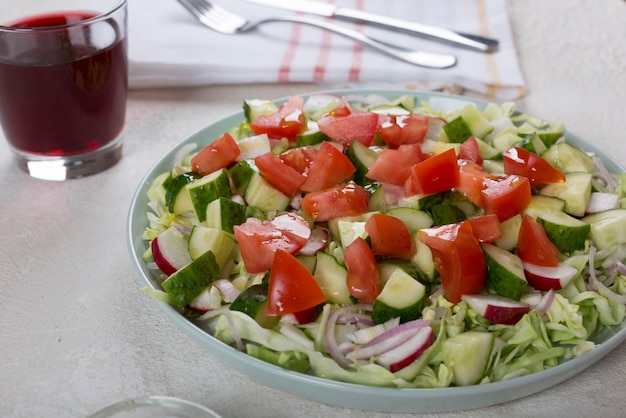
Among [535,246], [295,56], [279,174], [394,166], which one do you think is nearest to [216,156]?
[279,174]

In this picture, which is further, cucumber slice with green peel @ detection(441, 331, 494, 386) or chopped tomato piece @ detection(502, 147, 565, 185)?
chopped tomato piece @ detection(502, 147, 565, 185)

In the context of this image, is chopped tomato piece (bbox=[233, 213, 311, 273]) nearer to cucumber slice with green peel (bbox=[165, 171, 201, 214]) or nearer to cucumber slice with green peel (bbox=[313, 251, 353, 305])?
cucumber slice with green peel (bbox=[313, 251, 353, 305])

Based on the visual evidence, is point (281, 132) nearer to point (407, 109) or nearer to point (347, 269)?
point (407, 109)

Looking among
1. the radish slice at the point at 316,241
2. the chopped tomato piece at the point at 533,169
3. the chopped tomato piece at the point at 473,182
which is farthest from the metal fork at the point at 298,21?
the radish slice at the point at 316,241

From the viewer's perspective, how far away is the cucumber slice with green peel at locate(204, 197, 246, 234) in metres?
2.19

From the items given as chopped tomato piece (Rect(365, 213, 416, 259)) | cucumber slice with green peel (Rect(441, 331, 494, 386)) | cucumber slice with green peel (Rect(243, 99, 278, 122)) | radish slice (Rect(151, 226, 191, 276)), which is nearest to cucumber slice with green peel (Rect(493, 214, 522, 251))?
chopped tomato piece (Rect(365, 213, 416, 259))

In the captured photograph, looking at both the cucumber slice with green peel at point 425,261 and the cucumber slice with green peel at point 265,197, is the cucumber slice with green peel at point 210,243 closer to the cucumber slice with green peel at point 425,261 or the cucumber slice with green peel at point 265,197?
the cucumber slice with green peel at point 265,197

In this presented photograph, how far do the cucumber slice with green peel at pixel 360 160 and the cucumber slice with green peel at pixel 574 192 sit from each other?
54 cm

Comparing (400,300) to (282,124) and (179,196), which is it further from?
(282,124)

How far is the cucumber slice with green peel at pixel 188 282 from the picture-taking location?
1.98 metres

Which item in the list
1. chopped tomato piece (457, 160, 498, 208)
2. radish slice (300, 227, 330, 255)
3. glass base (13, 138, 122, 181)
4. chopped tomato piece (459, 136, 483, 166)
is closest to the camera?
radish slice (300, 227, 330, 255)

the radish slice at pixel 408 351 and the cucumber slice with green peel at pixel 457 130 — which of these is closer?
the radish slice at pixel 408 351

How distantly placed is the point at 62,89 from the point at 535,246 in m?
1.70

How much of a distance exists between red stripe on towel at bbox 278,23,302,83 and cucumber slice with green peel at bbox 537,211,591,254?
167cm
